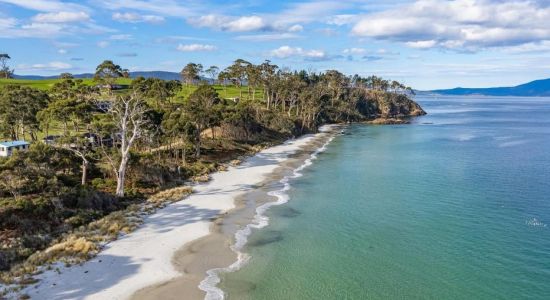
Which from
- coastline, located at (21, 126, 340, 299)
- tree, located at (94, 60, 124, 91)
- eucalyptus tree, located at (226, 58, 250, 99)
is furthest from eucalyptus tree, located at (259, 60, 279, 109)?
coastline, located at (21, 126, 340, 299)

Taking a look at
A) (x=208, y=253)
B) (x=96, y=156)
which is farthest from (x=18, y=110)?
(x=208, y=253)

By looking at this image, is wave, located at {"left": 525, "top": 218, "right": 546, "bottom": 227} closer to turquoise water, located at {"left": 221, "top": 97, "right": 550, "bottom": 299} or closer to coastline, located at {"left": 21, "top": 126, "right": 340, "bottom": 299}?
turquoise water, located at {"left": 221, "top": 97, "right": 550, "bottom": 299}

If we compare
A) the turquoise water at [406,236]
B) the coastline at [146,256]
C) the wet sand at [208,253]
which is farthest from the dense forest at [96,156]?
the turquoise water at [406,236]

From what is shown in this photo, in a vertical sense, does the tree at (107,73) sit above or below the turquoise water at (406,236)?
above

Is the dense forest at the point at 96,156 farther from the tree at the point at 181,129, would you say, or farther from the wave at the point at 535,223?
the wave at the point at 535,223

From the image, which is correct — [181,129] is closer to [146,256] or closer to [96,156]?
[96,156]

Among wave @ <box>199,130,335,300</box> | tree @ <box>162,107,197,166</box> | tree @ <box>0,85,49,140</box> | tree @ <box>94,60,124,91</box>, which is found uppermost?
tree @ <box>94,60,124,91</box>

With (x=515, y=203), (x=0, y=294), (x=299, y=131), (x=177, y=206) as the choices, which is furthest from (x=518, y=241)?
(x=299, y=131)

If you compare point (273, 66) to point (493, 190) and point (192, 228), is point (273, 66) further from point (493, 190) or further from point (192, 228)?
point (192, 228)
